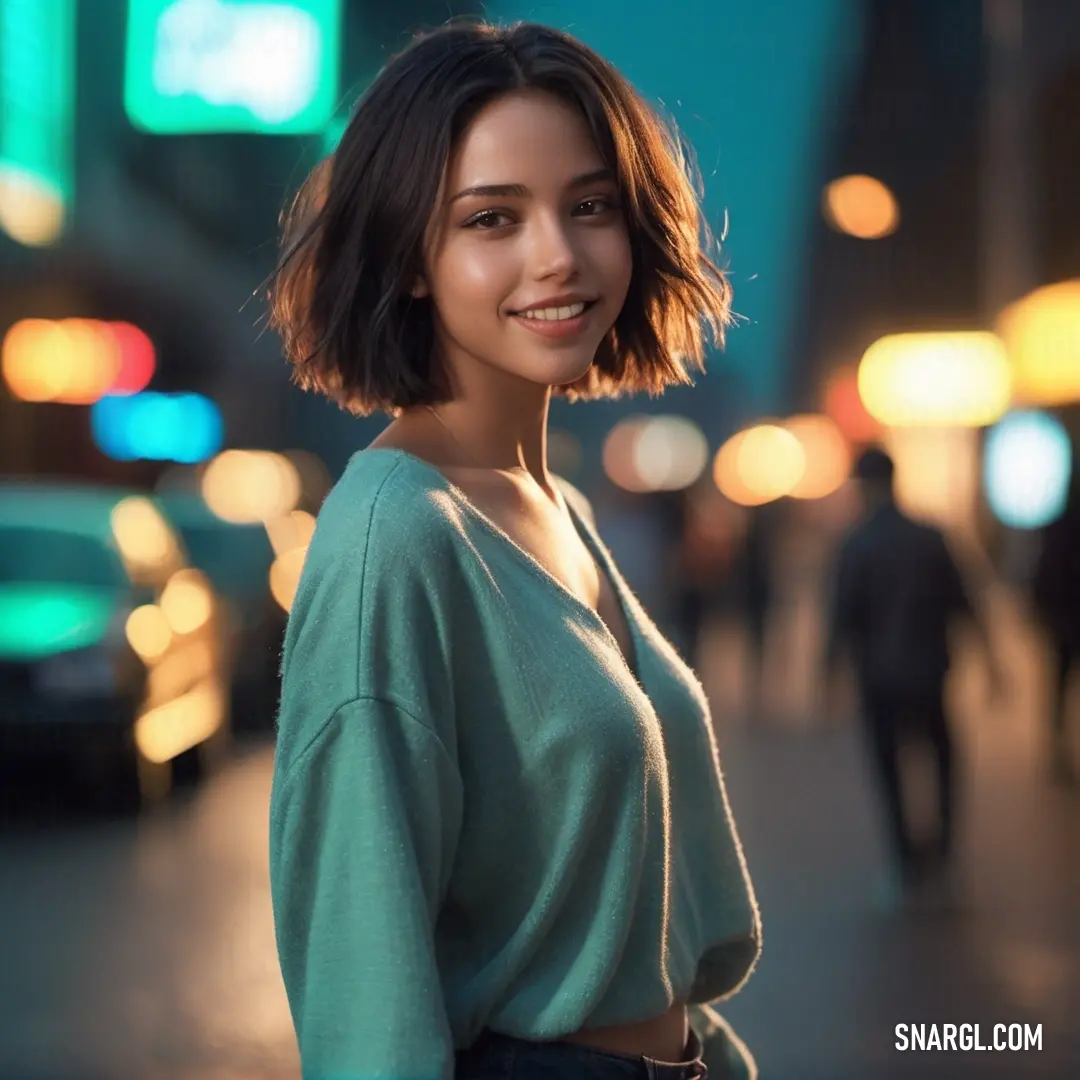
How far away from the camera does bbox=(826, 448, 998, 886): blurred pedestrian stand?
8.07 meters

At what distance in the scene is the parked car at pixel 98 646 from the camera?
31.0 ft

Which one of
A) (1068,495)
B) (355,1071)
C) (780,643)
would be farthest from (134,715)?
(780,643)

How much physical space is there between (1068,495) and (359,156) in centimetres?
965

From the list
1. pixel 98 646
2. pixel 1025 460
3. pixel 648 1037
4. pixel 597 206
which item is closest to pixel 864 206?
pixel 1025 460

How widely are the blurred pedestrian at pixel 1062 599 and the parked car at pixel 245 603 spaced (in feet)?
15.7

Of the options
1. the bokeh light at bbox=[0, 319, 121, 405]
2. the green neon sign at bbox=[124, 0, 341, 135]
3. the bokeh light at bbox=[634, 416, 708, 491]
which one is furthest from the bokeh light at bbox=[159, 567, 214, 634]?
the bokeh light at bbox=[634, 416, 708, 491]

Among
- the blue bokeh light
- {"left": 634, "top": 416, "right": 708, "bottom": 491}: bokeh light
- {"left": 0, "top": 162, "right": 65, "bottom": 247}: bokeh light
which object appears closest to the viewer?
{"left": 0, "top": 162, "right": 65, "bottom": 247}: bokeh light

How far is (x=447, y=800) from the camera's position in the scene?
5.26 feet

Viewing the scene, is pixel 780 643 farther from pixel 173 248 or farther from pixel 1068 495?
pixel 173 248

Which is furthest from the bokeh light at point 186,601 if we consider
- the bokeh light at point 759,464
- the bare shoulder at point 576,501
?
the bokeh light at point 759,464

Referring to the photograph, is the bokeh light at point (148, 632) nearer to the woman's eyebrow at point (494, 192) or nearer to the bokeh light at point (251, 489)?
the bokeh light at point (251, 489)

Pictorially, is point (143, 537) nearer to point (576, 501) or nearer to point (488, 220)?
point (576, 501)

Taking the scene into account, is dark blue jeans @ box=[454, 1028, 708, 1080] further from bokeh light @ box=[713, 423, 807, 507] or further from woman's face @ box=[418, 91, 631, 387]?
bokeh light @ box=[713, 423, 807, 507]

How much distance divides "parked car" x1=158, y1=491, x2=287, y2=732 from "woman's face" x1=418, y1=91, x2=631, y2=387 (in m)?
10.2
